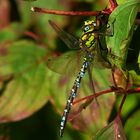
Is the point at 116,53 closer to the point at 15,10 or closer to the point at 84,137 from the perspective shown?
the point at 84,137

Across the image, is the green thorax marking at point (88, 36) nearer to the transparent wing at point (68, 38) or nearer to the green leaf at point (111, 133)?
the transparent wing at point (68, 38)

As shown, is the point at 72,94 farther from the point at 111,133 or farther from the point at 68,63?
the point at 111,133

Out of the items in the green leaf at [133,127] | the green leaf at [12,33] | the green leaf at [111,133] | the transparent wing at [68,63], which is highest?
the green leaf at [12,33]

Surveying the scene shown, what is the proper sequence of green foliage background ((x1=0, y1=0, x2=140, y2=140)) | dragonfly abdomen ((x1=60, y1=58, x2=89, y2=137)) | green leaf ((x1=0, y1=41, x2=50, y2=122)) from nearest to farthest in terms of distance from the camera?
dragonfly abdomen ((x1=60, y1=58, x2=89, y2=137)) → green foliage background ((x1=0, y1=0, x2=140, y2=140)) → green leaf ((x1=0, y1=41, x2=50, y2=122))

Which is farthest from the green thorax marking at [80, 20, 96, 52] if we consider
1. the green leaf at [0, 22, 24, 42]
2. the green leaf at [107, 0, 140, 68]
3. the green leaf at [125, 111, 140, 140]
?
the green leaf at [0, 22, 24, 42]

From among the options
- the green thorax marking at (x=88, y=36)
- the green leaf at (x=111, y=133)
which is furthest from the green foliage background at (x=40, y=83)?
the green leaf at (x=111, y=133)

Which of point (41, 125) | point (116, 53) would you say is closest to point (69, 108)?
point (116, 53)

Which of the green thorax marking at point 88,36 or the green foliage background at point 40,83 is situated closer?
the green thorax marking at point 88,36

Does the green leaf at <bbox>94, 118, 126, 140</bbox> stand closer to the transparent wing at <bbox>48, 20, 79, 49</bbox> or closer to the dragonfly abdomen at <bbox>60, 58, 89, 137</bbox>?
the dragonfly abdomen at <bbox>60, 58, 89, 137</bbox>
